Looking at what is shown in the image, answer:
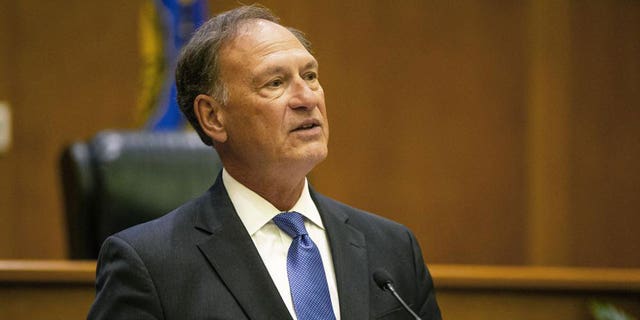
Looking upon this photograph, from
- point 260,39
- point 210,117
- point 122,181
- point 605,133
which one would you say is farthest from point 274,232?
point 605,133

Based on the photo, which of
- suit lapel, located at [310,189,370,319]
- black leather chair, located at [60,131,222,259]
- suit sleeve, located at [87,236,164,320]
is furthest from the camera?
black leather chair, located at [60,131,222,259]

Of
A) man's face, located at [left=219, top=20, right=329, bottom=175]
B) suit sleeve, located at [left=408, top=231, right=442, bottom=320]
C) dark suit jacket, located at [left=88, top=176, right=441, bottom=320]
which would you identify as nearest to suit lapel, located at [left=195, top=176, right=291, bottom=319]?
dark suit jacket, located at [left=88, top=176, right=441, bottom=320]

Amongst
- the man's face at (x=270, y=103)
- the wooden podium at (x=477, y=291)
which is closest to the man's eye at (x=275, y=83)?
the man's face at (x=270, y=103)

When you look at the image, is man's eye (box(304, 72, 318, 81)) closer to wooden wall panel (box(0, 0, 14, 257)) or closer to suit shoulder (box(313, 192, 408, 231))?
suit shoulder (box(313, 192, 408, 231))

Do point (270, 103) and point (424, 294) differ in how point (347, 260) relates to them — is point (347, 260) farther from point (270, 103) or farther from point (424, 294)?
point (270, 103)

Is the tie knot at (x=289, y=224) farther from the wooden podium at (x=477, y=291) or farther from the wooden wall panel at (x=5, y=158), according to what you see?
the wooden wall panel at (x=5, y=158)

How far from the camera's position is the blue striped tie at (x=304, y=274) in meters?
1.69

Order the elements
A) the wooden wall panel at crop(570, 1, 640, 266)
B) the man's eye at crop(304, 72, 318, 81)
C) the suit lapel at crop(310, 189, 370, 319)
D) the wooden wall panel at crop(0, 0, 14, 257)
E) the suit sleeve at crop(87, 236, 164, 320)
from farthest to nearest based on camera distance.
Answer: the wooden wall panel at crop(570, 1, 640, 266), the wooden wall panel at crop(0, 0, 14, 257), the man's eye at crop(304, 72, 318, 81), the suit lapel at crop(310, 189, 370, 319), the suit sleeve at crop(87, 236, 164, 320)

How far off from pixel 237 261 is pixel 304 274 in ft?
0.42

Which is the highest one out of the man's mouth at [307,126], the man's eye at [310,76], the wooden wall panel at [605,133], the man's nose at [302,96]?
the man's eye at [310,76]

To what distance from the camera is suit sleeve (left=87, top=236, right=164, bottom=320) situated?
1.60 meters

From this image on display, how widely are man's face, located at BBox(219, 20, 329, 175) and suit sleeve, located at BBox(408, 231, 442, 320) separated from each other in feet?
1.10

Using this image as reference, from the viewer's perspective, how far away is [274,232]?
179cm

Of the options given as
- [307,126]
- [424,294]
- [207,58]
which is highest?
[207,58]
